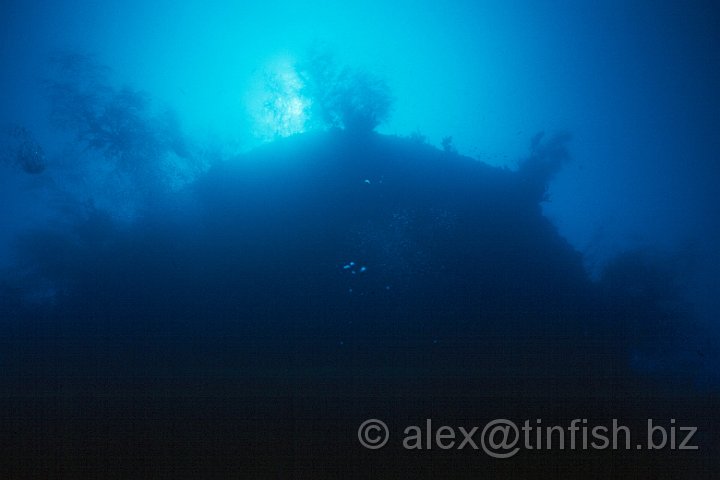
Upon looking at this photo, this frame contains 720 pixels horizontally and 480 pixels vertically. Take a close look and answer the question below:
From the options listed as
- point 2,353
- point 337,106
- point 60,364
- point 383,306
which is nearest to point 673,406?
point 383,306

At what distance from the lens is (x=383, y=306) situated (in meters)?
10.2

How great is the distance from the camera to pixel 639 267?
12922mm

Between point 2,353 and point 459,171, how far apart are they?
1686 centimetres

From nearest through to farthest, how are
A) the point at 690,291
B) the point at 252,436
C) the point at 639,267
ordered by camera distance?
the point at 252,436
the point at 639,267
the point at 690,291

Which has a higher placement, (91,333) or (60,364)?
(91,333)

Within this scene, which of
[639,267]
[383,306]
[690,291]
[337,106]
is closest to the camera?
[383,306]

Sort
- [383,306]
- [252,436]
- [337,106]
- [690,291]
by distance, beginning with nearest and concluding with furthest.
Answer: [252,436], [383,306], [337,106], [690,291]

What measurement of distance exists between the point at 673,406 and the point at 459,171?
11.3m

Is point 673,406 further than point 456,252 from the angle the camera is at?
Yes

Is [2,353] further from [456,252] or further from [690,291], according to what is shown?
[690,291]

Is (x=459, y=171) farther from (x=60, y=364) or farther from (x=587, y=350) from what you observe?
(x=60, y=364)

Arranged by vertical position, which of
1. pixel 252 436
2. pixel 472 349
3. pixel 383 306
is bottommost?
pixel 252 436

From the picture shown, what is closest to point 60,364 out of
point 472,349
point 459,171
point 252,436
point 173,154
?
point 252,436

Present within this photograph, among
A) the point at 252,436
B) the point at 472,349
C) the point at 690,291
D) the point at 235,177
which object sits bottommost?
the point at 252,436
